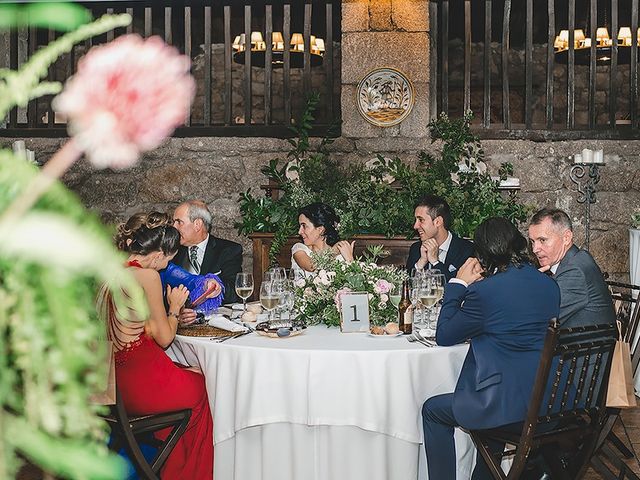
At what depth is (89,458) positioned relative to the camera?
47 cm

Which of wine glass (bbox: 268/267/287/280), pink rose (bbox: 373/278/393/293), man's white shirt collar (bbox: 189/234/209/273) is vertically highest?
man's white shirt collar (bbox: 189/234/209/273)

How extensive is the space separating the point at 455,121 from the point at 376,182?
0.78 metres

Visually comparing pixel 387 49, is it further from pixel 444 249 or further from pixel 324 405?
pixel 324 405

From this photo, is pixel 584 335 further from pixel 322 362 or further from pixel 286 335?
pixel 286 335

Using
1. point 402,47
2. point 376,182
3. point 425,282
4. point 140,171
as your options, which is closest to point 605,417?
point 425,282

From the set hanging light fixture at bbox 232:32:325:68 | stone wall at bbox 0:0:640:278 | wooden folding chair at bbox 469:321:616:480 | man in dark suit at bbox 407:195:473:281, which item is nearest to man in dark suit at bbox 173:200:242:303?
man in dark suit at bbox 407:195:473:281

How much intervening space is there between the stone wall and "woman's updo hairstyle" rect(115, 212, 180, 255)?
9.76ft

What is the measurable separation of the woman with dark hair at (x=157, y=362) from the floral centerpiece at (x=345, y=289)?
22.1 inches

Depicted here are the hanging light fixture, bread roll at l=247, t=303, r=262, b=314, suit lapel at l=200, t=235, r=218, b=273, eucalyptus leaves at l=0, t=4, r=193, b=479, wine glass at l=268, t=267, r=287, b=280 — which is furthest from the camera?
the hanging light fixture

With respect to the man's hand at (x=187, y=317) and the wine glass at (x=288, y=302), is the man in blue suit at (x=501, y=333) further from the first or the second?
the man's hand at (x=187, y=317)

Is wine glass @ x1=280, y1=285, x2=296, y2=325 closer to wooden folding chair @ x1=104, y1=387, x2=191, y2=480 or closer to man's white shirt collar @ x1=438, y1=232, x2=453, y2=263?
wooden folding chair @ x1=104, y1=387, x2=191, y2=480

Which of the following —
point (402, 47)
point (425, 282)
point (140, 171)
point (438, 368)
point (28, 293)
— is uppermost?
point (402, 47)

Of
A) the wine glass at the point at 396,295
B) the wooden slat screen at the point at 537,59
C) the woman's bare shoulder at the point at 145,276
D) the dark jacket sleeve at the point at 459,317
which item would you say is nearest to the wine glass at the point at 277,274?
the wine glass at the point at 396,295

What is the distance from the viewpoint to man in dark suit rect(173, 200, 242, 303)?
4.78m
